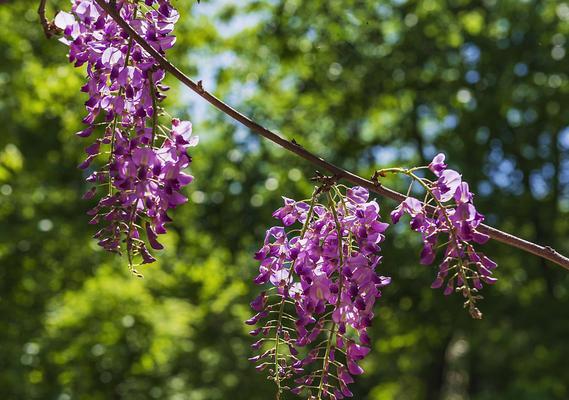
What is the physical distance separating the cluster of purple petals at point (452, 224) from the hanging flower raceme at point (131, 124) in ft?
1.41

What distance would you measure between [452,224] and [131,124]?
63cm

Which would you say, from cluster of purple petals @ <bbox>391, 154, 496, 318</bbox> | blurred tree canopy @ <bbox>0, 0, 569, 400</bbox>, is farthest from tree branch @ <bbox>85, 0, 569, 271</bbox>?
blurred tree canopy @ <bbox>0, 0, 569, 400</bbox>

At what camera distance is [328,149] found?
34.7ft

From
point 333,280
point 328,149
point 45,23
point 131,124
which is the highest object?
point 328,149

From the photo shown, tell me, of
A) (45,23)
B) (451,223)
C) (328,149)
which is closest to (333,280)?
(451,223)

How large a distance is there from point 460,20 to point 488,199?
2204mm

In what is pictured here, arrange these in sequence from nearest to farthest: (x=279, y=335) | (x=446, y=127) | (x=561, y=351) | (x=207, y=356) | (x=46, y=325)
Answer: (x=279, y=335)
(x=46, y=325)
(x=207, y=356)
(x=561, y=351)
(x=446, y=127)

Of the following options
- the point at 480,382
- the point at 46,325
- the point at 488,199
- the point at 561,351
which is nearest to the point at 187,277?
the point at 46,325

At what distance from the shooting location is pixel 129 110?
171 cm

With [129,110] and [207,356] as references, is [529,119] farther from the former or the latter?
[129,110]

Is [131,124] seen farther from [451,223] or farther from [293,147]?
[451,223]

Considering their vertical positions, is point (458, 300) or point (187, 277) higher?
point (458, 300)

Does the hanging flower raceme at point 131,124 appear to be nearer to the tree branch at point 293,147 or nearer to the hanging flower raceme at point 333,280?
the tree branch at point 293,147

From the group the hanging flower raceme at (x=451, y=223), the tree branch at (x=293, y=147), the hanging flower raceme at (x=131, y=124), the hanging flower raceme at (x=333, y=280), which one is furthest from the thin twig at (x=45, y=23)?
the hanging flower raceme at (x=451, y=223)
